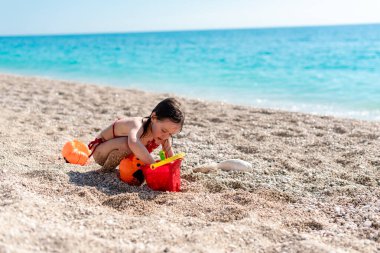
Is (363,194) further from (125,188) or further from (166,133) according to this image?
(125,188)

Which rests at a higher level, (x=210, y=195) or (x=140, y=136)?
(x=140, y=136)

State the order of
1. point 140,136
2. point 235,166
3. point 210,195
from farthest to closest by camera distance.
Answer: point 235,166
point 140,136
point 210,195

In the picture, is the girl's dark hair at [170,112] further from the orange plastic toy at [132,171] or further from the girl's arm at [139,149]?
the orange plastic toy at [132,171]

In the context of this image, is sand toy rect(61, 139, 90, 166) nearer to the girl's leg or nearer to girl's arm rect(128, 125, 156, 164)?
the girl's leg

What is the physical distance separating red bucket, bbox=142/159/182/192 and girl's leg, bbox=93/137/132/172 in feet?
1.20

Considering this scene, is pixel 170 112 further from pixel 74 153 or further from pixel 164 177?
pixel 74 153

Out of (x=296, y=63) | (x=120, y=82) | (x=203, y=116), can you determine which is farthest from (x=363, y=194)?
(x=296, y=63)

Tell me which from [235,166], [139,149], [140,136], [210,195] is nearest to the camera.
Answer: [210,195]

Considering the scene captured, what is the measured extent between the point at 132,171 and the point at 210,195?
26.2 inches

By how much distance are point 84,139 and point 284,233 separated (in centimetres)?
311

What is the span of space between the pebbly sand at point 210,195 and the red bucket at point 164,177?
11 cm

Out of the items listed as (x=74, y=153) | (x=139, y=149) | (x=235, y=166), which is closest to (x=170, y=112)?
(x=139, y=149)

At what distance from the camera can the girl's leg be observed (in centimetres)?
366

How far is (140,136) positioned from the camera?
3611 millimetres
